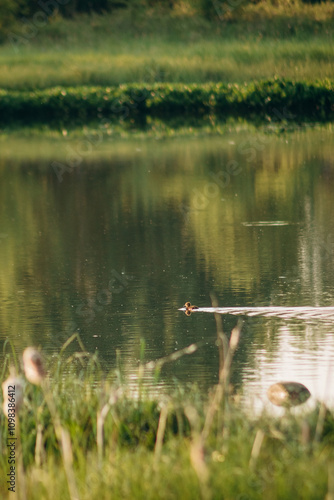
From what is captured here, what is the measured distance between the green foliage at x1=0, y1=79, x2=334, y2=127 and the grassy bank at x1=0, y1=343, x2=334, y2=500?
28644mm

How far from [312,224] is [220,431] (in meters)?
11.2

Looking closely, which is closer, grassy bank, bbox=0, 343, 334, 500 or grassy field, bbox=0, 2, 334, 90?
grassy bank, bbox=0, 343, 334, 500

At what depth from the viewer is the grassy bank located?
191 inches

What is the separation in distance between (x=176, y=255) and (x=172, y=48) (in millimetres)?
36468

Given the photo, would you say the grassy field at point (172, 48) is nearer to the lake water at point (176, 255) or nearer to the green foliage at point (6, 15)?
the green foliage at point (6, 15)

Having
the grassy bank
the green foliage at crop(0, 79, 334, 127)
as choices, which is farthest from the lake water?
the green foliage at crop(0, 79, 334, 127)

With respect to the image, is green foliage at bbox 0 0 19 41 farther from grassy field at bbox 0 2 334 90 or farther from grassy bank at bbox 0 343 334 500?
grassy bank at bbox 0 343 334 500

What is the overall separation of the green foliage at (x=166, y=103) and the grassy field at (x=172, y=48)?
3629 mm

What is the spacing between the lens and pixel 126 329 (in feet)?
33.2

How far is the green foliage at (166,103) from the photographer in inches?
1403

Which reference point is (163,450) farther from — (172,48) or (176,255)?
(172,48)

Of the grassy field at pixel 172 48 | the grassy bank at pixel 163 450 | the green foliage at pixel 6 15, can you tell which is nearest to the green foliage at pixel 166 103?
the grassy field at pixel 172 48

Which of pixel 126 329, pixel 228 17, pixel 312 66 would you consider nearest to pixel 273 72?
pixel 312 66

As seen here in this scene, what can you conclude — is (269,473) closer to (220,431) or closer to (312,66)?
(220,431)
